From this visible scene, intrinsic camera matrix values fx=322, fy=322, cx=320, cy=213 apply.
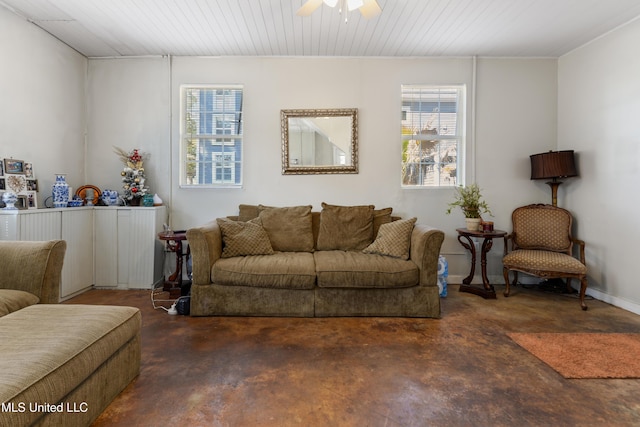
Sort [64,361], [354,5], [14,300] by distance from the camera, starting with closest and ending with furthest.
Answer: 1. [64,361]
2. [14,300]
3. [354,5]

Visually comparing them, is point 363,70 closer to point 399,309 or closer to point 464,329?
point 399,309

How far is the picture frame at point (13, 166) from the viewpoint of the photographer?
2816 mm

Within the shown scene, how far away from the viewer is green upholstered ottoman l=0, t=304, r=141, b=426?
3.56 feet

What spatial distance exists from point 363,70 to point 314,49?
2.10 feet

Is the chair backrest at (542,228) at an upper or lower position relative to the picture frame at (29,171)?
lower

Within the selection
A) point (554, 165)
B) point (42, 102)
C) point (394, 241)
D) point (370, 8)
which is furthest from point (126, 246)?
point (554, 165)

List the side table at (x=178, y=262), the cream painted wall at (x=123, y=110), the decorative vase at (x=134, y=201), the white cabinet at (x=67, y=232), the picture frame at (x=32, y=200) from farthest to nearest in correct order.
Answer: the cream painted wall at (x=123, y=110), the decorative vase at (x=134, y=201), the side table at (x=178, y=262), the picture frame at (x=32, y=200), the white cabinet at (x=67, y=232)

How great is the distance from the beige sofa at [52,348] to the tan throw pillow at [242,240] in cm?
125

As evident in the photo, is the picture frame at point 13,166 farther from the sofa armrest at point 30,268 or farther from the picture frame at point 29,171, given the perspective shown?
the sofa armrest at point 30,268

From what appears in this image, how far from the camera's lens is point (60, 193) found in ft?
10.5

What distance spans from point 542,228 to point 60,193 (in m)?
5.12

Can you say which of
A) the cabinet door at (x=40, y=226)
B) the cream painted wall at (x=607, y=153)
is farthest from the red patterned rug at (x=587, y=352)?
the cabinet door at (x=40, y=226)

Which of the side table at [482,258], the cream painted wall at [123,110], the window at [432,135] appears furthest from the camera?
the window at [432,135]

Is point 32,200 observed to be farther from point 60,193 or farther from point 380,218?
point 380,218
